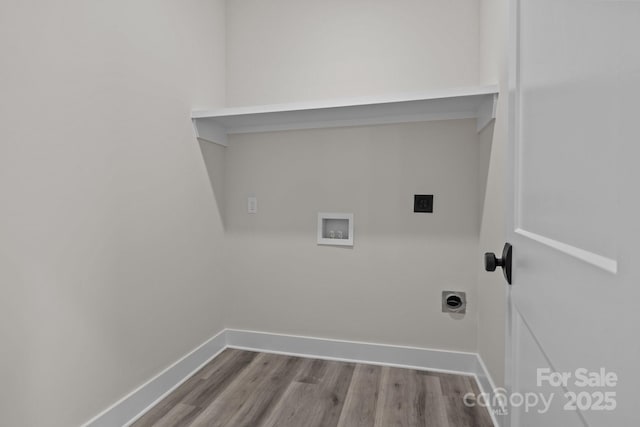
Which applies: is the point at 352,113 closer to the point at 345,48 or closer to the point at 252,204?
the point at 345,48

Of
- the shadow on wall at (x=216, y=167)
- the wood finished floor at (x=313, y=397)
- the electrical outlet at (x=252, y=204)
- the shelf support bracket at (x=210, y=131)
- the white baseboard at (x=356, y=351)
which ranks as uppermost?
the shelf support bracket at (x=210, y=131)

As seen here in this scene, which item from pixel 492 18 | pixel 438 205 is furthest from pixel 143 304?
pixel 492 18

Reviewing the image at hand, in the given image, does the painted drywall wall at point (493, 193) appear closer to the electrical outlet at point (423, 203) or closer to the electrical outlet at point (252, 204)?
the electrical outlet at point (423, 203)

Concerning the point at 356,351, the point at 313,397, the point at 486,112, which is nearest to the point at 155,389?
the point at 313,397

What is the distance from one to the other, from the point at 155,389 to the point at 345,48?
2211 millimetres

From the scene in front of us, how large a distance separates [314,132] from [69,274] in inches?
58.2

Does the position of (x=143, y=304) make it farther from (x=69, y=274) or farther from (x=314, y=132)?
(x=314, y=132)

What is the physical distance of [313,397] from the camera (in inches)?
66.2

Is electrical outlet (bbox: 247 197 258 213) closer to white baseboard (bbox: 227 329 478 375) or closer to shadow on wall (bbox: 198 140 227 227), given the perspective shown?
shadow on wall (bbox: 198 140 227 227)

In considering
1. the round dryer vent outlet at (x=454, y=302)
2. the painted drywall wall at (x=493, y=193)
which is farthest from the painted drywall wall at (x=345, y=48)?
the round dryer vent outlet at (x=454, y=302)

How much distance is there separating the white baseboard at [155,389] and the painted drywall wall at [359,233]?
→ 29 cm

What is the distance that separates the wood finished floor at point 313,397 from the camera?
1504 millimetres

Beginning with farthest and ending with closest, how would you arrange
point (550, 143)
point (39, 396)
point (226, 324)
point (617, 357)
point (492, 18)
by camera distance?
point (226, 324)
point (492, 18)
point (39, 396)
point (550, 143)
point (617, 357)

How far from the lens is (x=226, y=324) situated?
7.48 feet
